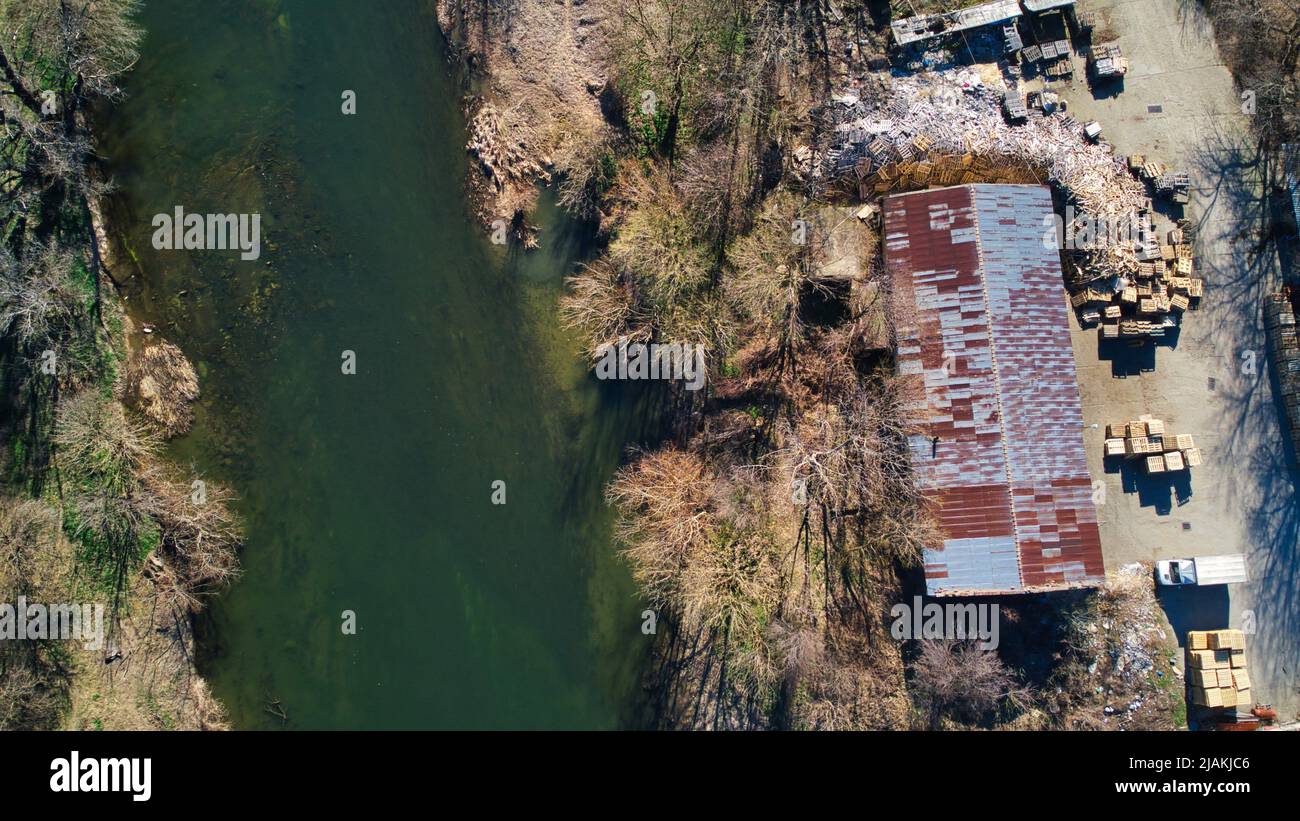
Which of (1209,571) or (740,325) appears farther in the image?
(740,325)

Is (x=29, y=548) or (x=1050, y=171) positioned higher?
(x=1050, y=171)

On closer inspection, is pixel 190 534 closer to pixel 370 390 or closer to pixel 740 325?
pixel 370 390

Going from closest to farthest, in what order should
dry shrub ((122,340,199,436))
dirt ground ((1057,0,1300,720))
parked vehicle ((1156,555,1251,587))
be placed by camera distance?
parked vehicle ((1156,555,1251,587))
dirt ground ((1057,0,1300,720))
dry shrub ((122,340,199,436))

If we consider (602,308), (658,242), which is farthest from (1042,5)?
(602,308)

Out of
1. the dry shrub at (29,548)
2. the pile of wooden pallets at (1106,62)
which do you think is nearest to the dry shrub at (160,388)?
the dry shrub at (29,548)
